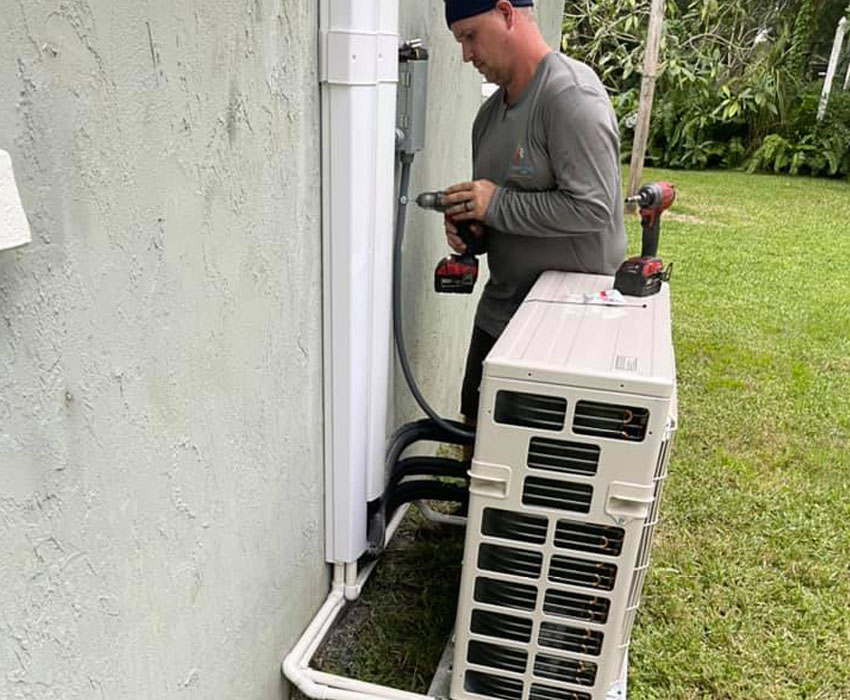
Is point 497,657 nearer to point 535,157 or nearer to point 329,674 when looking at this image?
point 329,674

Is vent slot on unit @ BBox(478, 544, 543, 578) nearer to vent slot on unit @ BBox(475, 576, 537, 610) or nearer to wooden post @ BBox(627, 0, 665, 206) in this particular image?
vent slot on unit @ BBox(475, 576, 537, 610)

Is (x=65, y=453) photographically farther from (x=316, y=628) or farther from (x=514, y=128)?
(x=514, y=128)

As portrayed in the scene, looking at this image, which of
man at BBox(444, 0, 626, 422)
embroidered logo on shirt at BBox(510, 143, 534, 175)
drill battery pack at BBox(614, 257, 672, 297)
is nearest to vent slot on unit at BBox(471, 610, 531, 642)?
drill battery pack at BBox(614, 257, 672, 297)

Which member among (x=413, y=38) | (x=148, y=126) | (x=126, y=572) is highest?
(x=413, y=38)

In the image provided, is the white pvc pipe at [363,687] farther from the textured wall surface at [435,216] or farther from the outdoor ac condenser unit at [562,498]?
the textured wall surface at [435,216]

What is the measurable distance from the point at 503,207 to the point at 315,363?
0.64 metres

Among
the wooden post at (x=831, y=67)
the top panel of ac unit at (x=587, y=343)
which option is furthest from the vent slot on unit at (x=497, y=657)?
the wooden post at (x=831, y=67)

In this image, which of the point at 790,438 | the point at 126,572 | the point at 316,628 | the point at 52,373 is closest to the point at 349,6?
the point at 52,373

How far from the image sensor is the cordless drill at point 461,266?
7.05 feet

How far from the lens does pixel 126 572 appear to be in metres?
1.11

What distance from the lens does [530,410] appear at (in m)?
1.49

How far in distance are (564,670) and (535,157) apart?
1.25m

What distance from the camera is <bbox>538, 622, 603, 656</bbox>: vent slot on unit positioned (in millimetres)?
1637

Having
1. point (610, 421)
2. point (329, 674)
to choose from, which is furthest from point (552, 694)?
point (610, 421)
